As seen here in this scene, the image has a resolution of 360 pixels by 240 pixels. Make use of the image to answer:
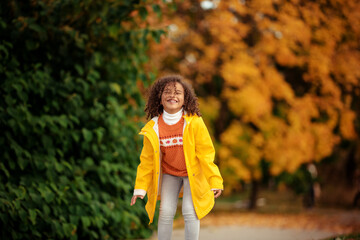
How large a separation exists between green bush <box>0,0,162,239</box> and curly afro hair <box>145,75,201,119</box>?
1566 millimetres

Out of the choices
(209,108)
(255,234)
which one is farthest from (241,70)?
(255,234)

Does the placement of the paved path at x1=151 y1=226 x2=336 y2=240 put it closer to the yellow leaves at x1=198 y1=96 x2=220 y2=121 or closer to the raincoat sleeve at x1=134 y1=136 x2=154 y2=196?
the raincoat sleeve at x1=134 y1=136 x2=154 y2=196

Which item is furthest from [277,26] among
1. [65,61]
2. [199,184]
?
[199,184]

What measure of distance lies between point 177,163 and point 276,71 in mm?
8057

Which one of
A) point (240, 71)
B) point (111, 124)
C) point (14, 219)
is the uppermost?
point (240, 71)

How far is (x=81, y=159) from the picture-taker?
550 cm

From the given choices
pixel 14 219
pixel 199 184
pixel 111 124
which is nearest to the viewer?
pixel 199 184

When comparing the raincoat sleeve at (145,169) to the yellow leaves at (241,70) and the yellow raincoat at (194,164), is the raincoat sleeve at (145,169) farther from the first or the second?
the yellow leaves at (241,70)

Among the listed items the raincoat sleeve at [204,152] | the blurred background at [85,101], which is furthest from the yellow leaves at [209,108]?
the raincoat sleeve at [204,152]

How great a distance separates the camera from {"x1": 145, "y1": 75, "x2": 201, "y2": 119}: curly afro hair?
374 centimetres

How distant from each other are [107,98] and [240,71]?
527 centimetres

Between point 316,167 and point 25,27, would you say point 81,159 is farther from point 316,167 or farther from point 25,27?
point 316,167

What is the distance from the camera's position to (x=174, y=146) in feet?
11.9

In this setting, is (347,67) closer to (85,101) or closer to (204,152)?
(85,101)
